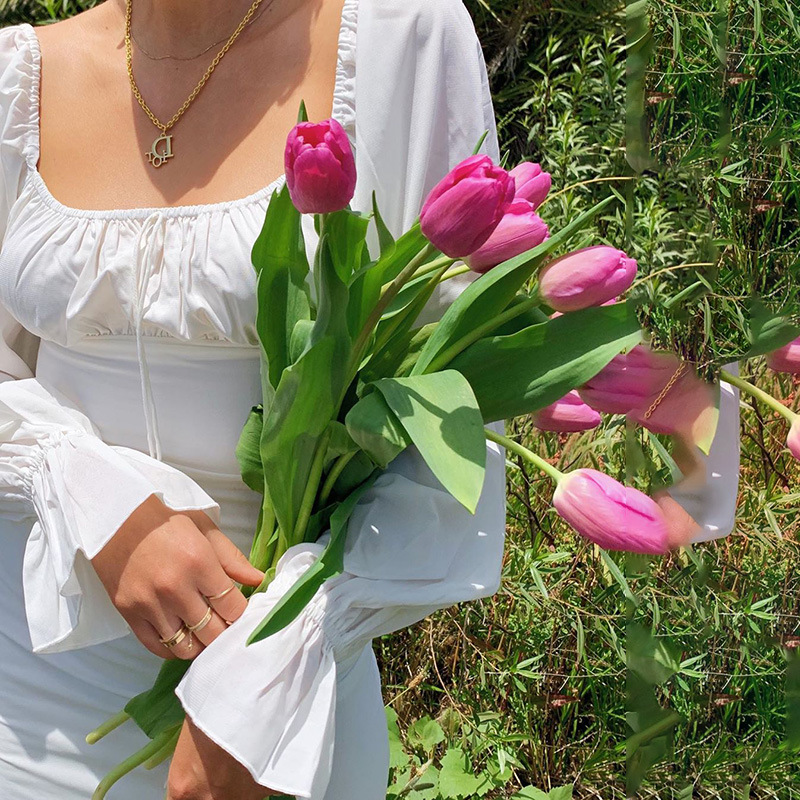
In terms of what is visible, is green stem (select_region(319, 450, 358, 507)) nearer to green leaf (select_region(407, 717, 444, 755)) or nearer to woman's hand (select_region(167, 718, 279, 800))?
woman's hand (select_region(167, 718, 279, 800))

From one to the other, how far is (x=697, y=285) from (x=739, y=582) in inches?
7.6

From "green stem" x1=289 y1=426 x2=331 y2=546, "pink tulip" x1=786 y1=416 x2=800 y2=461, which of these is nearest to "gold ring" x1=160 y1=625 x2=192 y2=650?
"green stem" x1=289 y1=426 x2=331 y2=546

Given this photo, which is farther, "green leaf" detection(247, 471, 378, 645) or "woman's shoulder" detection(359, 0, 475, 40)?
"woman's shoulder" detection(359, 0, 475, 40)

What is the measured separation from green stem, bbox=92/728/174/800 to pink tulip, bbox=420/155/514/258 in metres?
0.55

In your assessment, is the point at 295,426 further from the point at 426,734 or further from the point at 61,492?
the point at 426,734

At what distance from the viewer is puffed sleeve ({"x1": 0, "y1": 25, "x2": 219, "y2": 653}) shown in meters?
0.93

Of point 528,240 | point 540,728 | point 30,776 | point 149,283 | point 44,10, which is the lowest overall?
point 540,728

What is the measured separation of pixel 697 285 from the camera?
1.64 ft

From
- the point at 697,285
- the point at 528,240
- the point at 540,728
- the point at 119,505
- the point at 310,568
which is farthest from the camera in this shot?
the point at 540,728

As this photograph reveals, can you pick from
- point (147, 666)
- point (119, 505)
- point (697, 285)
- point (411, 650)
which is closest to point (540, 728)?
point (411, 650)

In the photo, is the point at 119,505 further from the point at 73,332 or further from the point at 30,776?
the point at 30,776

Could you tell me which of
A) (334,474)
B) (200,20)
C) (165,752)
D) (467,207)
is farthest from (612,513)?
(200,20)

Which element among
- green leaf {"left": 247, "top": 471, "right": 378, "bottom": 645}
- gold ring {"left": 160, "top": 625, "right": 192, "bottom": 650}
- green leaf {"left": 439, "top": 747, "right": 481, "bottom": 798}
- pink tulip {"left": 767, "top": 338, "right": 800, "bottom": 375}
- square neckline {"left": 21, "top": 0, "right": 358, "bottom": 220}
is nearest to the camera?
pink tulip {"left": 767, "top": 338, "right": 800, "bottom": 375}

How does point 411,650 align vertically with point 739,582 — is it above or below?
below
